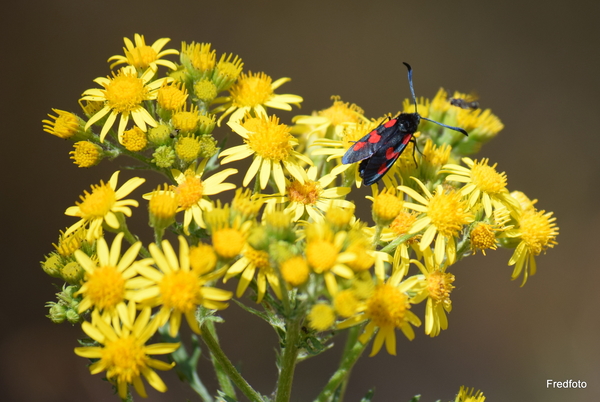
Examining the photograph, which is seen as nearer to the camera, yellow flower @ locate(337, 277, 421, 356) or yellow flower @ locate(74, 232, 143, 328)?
yellow flower @ locate(74, 232, 143, 328)

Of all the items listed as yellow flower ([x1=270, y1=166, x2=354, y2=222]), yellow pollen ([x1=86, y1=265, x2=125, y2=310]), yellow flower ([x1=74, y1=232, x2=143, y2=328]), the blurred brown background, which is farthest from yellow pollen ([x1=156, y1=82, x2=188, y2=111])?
the blurred brown background

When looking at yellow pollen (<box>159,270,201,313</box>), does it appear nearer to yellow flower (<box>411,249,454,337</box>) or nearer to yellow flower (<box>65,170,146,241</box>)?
yellow flower (<box>65,170,146,241</box>)

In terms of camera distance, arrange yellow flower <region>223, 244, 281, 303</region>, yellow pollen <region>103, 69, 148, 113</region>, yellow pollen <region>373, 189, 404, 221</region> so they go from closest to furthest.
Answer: yellow flower <region>223, 244, 281, 303</region>
yellow pollen <region>373, 189, 404, 221</region>
yellow pollen <region>103, 69, 148, 113</region>

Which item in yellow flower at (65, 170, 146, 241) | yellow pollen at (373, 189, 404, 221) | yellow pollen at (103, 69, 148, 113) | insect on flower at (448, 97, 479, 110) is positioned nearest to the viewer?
yellow flower at (65, 170, 146, 241)

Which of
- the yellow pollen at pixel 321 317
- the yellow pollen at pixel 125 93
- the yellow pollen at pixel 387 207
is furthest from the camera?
the yellow pollen at pixel 125 93

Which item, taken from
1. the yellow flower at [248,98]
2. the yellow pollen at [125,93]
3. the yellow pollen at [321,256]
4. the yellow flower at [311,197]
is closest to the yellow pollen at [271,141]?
the yellow flower at [311,197]

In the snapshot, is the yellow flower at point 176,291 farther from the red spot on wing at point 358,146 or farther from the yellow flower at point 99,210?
the red spot on wing at point 358,146

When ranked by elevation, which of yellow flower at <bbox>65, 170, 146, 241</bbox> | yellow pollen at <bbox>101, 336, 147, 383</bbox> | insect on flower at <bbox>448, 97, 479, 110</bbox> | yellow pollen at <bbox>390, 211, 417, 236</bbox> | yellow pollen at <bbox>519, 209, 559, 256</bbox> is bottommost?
yellow pollen at <bbox>101, 336, 147, 383</bbox>
